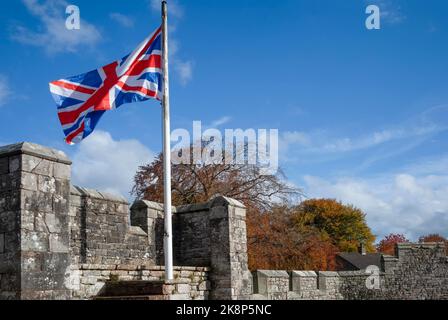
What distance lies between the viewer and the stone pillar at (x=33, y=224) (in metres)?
7.32

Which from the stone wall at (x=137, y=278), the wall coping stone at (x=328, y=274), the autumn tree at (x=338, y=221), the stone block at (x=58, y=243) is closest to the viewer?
the stone block at (x=58, y=243)

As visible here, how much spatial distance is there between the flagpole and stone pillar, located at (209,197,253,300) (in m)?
1.78

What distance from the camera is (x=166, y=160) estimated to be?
10844 millimetres

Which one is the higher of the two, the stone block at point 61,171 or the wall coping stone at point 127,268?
the stone block at point 61,171

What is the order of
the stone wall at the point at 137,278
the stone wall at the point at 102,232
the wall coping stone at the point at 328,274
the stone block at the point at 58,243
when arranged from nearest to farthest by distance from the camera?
the stone block at the point at 58,243, the stone wall at the point at 137,278, the stone wall at the point at 102,232, the wall coping stone at the point at 328,274

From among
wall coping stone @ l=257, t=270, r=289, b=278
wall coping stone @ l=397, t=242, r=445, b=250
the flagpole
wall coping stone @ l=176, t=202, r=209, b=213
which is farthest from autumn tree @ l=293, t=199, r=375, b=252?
the flagpole

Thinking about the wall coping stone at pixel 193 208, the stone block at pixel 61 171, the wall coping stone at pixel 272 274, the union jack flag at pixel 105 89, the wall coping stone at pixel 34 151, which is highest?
the union jack flag at pixel 105 89

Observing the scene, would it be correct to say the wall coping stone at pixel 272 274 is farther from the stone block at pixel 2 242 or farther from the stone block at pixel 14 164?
the stone block at pixel 14 164

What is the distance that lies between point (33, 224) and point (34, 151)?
3.02 ft

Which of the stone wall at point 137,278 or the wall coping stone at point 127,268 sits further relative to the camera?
the wall coping stone at point 127,268

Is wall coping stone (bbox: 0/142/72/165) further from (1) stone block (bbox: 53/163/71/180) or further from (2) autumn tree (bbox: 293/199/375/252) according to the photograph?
(2) autumn tree (bbox: 293/199/375/252)

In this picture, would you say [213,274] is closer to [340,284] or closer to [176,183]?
[340,284]

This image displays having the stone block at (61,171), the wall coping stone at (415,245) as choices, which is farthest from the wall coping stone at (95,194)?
the wall coping stone at (415,245)
